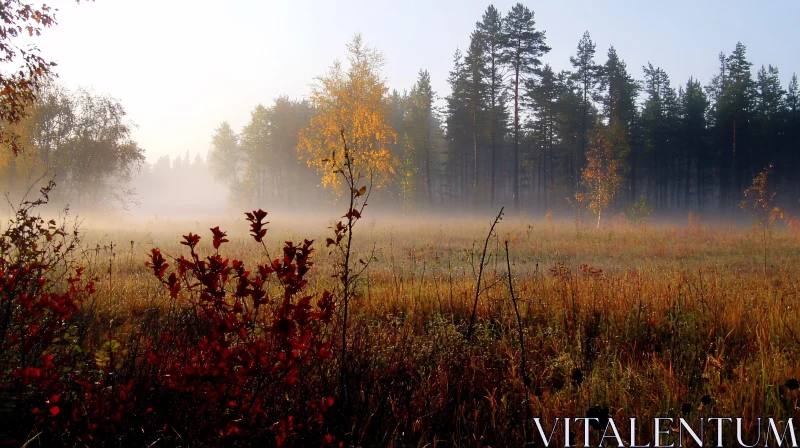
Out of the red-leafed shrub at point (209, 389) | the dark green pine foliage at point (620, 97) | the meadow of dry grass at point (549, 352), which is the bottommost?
the meadow of dry grass at point (549, 352)

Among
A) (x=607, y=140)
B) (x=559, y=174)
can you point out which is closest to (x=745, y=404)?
(x=607, y=140)

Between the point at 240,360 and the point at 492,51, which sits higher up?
the point at 492,51

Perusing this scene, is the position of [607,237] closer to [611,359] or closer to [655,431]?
[611,359]

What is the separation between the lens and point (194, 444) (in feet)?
6.54

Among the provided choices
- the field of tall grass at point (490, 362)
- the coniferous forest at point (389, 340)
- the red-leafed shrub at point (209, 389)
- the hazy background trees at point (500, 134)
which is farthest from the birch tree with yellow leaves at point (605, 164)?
the red-leafed shrub at point (209, 389)

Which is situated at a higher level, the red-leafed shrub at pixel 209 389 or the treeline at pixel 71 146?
the treeline at pixel 71 146

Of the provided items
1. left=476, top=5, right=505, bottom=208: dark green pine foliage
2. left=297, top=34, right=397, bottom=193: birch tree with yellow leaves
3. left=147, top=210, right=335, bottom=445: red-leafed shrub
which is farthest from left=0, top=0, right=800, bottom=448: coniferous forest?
left=476, top=5, right=505, bottom=208: dark green pine foliage

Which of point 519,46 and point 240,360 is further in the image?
point 519,46

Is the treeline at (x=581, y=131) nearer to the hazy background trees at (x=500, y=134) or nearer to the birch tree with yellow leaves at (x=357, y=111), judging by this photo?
the hazy background trees at (x=500, y=134)

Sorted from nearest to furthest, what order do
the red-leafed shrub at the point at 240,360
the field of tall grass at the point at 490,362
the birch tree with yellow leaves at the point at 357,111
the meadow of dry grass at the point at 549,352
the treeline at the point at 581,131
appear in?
the red-leafed shrub at the point at 240,360
the field of tall grass at the point at 490,362
the meadow of dry grass at the point at 549,352
the birch tree with yellow leaves at the point at 357,111
the treeline at the point at 581,131

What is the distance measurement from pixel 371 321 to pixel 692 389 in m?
2.88

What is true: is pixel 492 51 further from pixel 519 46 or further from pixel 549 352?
pixel 549 352

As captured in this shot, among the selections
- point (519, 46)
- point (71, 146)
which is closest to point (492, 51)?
point (519, 46)

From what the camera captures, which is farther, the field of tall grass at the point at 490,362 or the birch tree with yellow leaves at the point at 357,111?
the birch tree with yellow leaves at the point at 357,111
